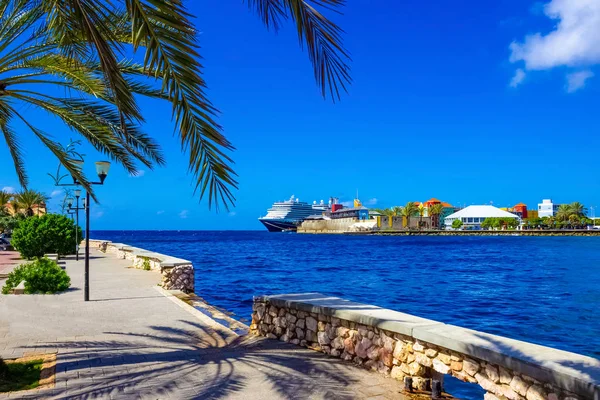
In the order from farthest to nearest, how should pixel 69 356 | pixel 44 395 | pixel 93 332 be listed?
1. pixel 93 332
2. pixel 69 356
3. pixel 44 395

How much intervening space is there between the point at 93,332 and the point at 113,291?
5.38 meters

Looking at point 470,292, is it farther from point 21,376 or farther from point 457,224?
point 457,224

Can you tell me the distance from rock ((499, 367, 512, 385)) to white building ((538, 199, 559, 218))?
162299 millimetres

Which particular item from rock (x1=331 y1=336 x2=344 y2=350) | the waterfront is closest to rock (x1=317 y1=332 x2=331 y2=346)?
rock (x1=331 y1=336 x2=344 y2=350)

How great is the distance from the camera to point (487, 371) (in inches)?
171

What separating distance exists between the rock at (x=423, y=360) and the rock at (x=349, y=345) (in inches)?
42.7

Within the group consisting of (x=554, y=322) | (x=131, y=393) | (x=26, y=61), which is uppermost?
(x=26, y=61)

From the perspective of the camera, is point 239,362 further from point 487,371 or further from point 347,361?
point 487,371

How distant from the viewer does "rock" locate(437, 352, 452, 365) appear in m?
4.77

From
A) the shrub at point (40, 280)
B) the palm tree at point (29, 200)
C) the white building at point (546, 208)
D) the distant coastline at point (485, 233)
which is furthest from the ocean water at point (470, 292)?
the white building at point (546, 208)

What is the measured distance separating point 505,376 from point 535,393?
0.32 m

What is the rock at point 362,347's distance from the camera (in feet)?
19.1

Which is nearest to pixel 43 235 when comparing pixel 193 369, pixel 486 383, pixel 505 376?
pixel 193 369

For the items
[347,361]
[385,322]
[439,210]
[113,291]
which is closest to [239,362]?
[347,361]
